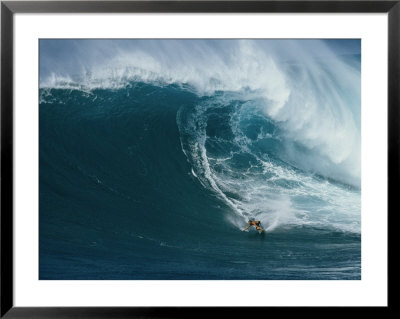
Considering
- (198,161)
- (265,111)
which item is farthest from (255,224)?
(265,111)

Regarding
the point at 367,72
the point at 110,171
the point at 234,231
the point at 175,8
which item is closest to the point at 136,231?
the point at 110,171

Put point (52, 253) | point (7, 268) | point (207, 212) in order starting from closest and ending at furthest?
1. point (7, 268)
2. point (52, 253)
3. point (207, 212)

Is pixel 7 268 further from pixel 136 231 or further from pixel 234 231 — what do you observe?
pixel 234 231

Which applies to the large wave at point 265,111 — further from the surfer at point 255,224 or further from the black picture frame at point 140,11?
the black picture frame at point 140,11

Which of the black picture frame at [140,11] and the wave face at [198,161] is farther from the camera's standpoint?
the wave face at [198,161]

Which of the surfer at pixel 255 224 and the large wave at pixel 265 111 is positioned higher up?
the large wave at pixel 265 111

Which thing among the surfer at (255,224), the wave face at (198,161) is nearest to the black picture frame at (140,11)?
the wave face at (198,161)

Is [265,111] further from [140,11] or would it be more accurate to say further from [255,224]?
[140,11]

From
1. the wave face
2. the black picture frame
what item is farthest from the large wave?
the black picture frame
